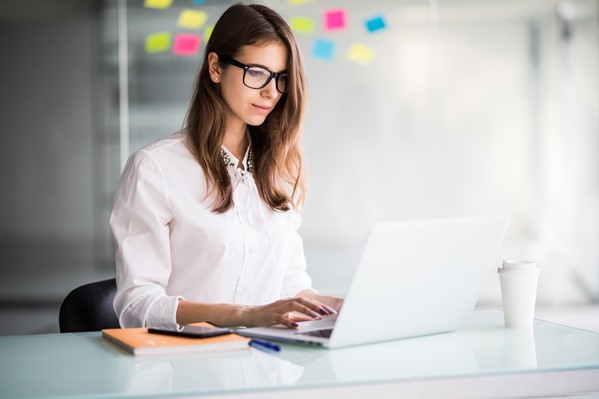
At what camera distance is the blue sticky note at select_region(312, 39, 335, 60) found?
404 centimetres

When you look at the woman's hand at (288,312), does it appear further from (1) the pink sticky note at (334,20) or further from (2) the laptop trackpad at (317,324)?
(1) the pink sticky note at (334,20)

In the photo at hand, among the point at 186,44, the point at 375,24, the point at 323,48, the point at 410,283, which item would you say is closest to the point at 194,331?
the point at 410,283

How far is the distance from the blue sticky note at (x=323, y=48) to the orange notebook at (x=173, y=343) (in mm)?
2817

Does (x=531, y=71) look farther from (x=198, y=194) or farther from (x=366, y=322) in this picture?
(x=366, y=322)

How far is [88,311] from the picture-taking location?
1.92 m

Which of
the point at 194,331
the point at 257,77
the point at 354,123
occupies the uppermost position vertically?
the point at 257,77

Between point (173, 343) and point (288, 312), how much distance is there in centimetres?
25

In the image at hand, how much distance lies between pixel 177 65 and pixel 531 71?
179cm

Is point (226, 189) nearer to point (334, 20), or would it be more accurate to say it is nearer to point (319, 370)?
point (319, 370)

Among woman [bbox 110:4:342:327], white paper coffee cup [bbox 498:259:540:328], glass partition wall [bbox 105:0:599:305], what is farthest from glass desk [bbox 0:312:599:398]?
glass partition wall [bbox 105:0:599:305]

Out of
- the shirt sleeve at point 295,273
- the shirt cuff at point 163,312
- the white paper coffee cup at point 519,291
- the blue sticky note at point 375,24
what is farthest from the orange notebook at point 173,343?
the blue sticky note at point 375,24

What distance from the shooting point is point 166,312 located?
1757 millimetres

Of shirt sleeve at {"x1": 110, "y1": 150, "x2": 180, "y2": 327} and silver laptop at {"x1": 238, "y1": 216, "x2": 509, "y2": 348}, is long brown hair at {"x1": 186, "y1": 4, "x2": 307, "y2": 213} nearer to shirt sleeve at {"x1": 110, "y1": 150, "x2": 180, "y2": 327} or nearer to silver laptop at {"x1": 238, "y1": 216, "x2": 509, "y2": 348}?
shirt sleeve at {"x1": 110, "y1": 150, "x2": 180, "y2": 327}

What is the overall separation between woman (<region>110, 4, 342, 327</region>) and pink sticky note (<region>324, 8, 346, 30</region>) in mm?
1935
